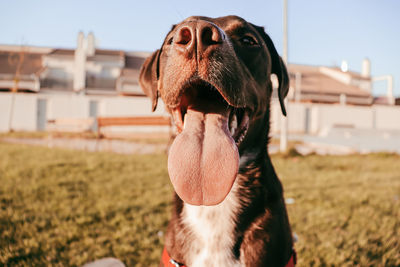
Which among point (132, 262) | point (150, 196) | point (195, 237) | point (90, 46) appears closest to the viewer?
point (195, 237)

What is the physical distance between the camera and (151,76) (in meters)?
2.27

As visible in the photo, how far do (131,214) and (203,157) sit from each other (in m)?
2.40

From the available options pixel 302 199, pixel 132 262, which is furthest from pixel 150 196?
pixel 302 199

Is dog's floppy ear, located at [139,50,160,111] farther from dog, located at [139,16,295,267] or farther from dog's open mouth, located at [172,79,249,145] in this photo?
dog's open mouth, located at [172,79,249,145]

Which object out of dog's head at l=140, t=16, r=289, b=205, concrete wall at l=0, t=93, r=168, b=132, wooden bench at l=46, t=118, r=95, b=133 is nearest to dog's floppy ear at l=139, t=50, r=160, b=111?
dog's head at l=140, t=16, r=289, b=205

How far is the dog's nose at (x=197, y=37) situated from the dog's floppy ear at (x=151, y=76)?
796mm

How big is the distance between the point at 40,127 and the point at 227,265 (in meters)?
26.0

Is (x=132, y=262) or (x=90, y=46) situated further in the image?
(x=90, y=46)

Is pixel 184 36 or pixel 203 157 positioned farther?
pixel 203 157

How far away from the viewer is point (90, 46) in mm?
29359

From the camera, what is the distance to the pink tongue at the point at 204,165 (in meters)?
1.43

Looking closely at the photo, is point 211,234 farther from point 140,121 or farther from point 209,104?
point 140,121

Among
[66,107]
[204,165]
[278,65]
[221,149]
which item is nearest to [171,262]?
[204,165]

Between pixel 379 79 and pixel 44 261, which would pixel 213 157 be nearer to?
pixel 44 261
